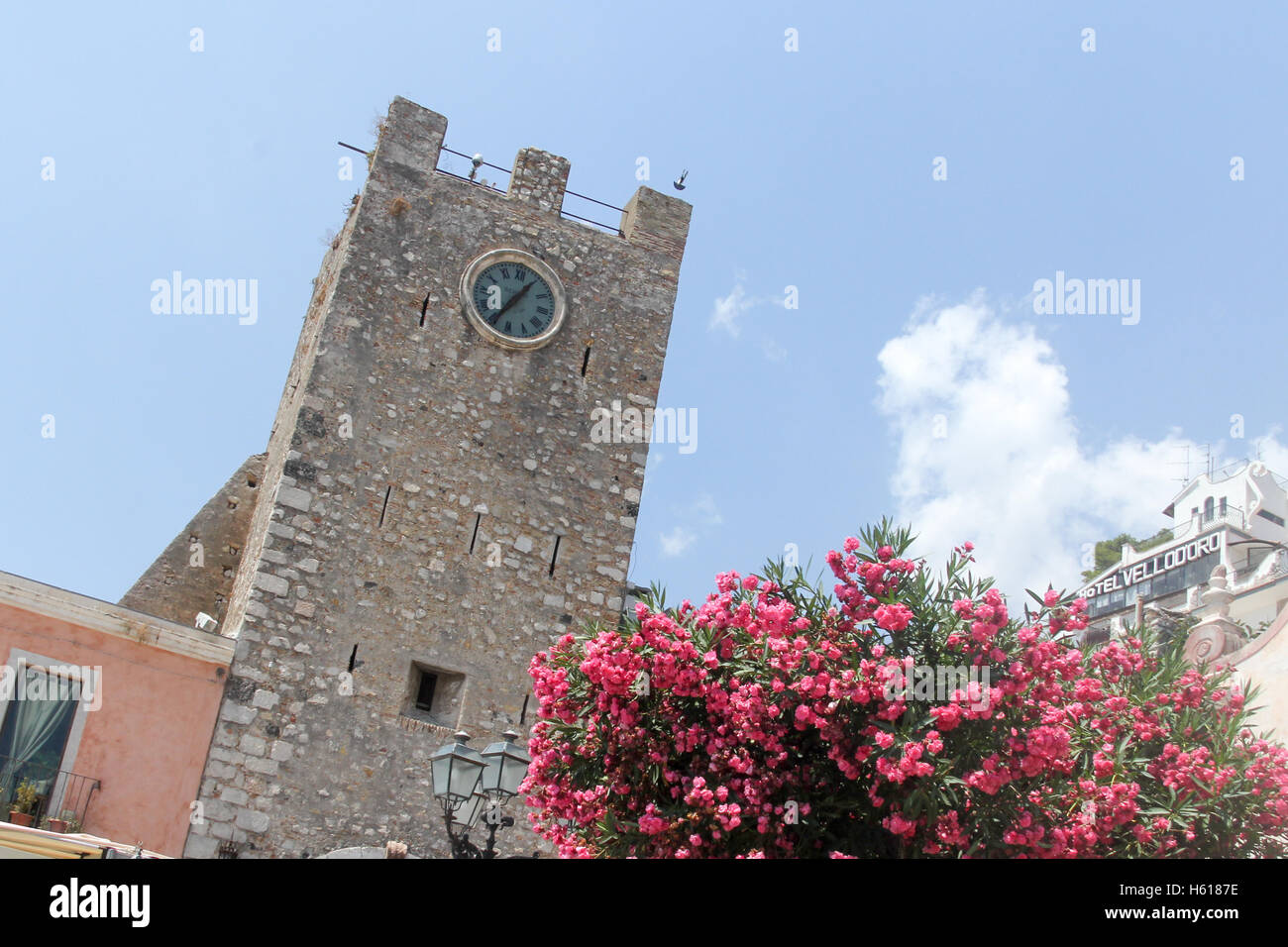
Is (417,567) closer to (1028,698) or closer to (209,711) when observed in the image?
(209,711)

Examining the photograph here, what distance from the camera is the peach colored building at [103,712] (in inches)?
Answer: 480

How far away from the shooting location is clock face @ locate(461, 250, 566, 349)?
16.0m

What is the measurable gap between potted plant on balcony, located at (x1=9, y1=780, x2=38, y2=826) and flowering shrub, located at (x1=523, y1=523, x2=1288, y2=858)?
5654 mm

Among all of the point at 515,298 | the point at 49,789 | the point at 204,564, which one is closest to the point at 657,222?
the point at 515,298

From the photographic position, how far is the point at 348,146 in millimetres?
16547

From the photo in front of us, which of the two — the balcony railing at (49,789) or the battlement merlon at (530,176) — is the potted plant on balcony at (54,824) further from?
the battlement merlon at (530,176)

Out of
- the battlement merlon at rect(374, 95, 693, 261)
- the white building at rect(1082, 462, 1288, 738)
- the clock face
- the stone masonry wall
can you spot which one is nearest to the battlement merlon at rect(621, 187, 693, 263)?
the battlement merlon at rect(374, 95, 693, 261)

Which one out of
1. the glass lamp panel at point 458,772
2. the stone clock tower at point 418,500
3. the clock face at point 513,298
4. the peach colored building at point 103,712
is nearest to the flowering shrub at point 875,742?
the glass lamp panel at point 458,772

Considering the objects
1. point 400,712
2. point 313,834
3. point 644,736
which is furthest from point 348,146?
point 644,736

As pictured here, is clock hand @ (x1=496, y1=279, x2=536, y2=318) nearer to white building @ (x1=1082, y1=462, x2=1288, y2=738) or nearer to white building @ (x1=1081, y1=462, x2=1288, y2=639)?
white building @ (x1=1082, y1=462, x2=1288, y2=738)

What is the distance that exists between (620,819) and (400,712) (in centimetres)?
557

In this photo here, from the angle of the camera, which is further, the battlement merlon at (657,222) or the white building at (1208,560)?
the white building at (1208,560)

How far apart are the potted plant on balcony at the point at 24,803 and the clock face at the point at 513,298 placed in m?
7.63

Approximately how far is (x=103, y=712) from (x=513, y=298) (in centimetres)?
734
